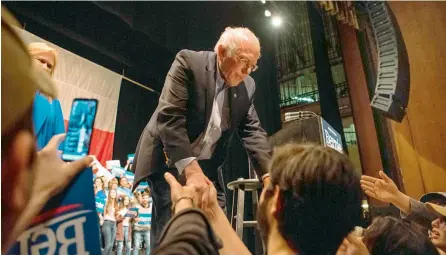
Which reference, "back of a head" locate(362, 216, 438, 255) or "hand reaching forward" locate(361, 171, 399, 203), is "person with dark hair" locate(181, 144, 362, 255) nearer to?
"back of a head" locate(362, 216, 438, 255)

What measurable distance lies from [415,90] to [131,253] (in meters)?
3.55

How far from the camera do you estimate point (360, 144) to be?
246cm

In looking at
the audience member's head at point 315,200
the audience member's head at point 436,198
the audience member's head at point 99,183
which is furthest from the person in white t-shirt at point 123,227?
the audience member's head at point 315,200

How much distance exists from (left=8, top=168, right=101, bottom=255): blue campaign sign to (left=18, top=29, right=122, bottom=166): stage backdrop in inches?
142

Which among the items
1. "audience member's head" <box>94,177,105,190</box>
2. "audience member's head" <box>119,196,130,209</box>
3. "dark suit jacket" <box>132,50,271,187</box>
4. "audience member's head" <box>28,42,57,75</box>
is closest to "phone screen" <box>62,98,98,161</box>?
"audience member's head" <box>94,177,105,190</box>

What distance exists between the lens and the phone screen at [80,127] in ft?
12.3

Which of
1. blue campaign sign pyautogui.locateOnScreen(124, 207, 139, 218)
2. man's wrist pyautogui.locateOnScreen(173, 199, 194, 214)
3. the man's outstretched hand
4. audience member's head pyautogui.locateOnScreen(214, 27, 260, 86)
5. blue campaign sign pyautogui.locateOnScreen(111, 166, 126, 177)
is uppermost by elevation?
audience member's head pyautogui.locateOnScreen(214, 27, 260, 86)

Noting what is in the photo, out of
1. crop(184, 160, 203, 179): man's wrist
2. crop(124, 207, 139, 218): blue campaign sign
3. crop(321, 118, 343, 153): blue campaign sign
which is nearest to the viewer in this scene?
crop(184, 160, 203, 179): man's wrist

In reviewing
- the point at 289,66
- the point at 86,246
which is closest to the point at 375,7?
the point at 289,66

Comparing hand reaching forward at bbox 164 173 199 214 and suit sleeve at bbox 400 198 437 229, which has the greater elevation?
hand reaching forward at bbox 164 173 199 214

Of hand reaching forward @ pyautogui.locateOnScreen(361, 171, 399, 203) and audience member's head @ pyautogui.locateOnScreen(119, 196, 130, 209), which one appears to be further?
audience member's head @ pyautogui.locateOnScreen(119, 196, 130, 209)

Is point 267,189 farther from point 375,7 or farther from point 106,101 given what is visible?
point 106,101

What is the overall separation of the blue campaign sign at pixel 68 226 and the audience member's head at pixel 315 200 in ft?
1.19

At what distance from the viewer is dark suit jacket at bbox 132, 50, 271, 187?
995mm
